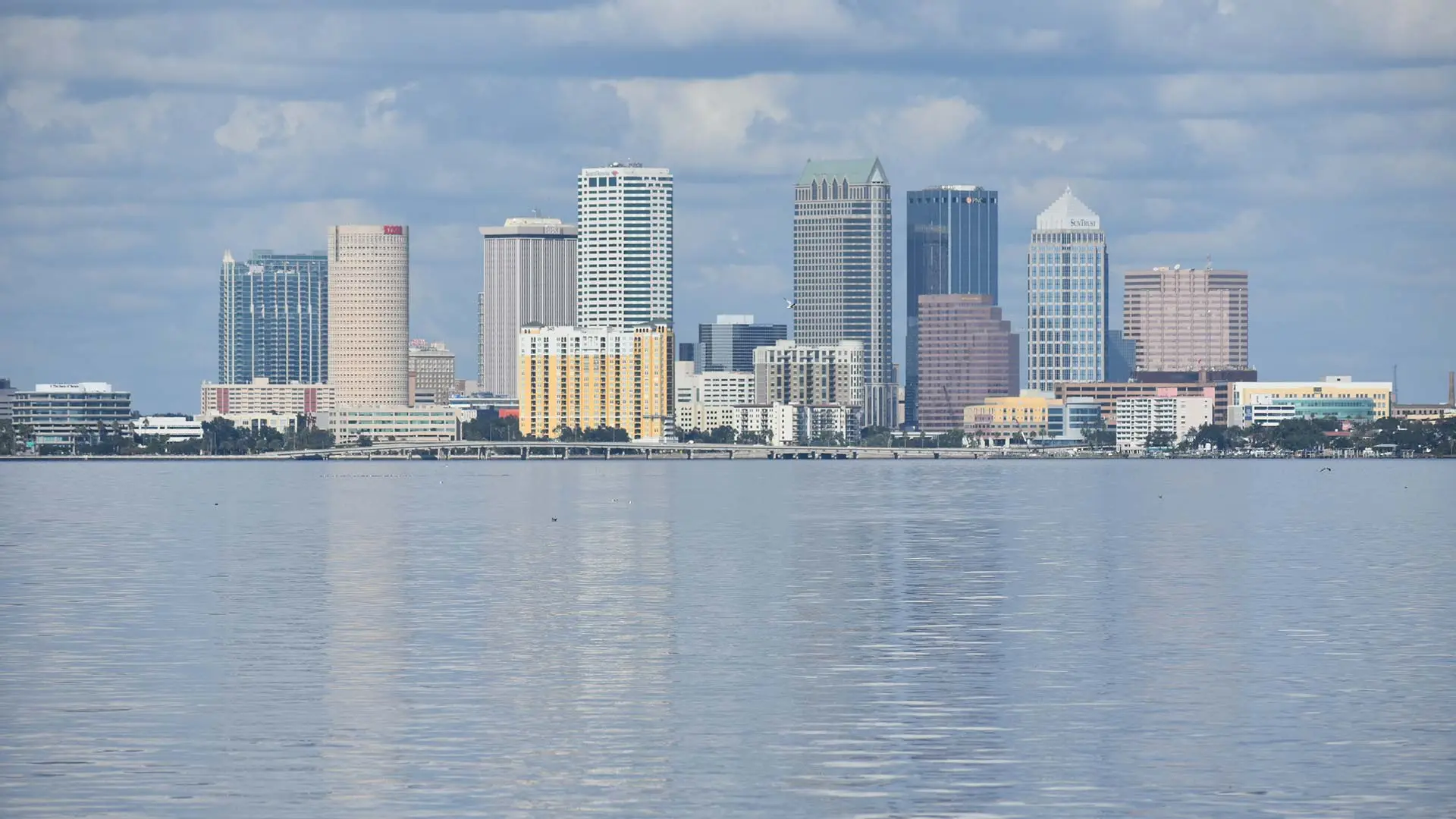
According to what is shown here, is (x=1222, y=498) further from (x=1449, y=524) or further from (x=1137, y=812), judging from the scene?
(x=1137, y=812)

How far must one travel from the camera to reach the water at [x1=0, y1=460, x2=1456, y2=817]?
124ft

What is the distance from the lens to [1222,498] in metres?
179

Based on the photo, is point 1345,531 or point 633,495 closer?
point 1345,531

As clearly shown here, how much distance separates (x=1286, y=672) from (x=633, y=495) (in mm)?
142700

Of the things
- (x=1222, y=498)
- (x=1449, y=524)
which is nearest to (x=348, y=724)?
(x=1449, y=524)

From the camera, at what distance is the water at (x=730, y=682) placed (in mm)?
37750

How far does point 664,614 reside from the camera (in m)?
67.4

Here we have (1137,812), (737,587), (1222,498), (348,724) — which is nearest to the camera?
(1137,812)

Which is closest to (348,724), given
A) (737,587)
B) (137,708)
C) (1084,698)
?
(137,708)

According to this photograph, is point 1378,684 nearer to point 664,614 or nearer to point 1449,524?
point 664,614

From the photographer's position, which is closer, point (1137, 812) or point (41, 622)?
point (1137, 812)

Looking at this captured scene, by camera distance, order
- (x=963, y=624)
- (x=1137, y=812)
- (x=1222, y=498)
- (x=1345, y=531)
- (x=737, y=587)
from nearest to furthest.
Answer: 1. (x=1137, y=812)
2. (x=963, y=624)
3. (x=737, y=587)
4. (x=1345, y=531)
5. (x=1222, y=498)

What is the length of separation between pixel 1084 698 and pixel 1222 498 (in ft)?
441

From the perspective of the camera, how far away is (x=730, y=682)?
5097 cm
